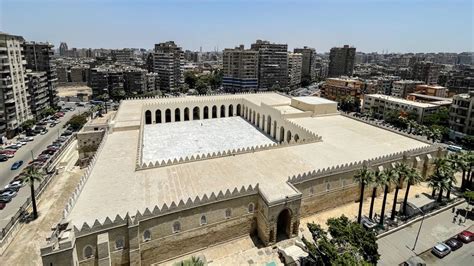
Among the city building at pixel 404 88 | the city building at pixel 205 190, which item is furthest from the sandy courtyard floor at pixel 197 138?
the city building at pixel 404 88

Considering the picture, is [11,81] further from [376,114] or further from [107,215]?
[376,114]

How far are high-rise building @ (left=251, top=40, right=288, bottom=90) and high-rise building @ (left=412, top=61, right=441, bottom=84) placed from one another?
82.2 meters

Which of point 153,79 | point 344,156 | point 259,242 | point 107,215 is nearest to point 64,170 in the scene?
point 107,215

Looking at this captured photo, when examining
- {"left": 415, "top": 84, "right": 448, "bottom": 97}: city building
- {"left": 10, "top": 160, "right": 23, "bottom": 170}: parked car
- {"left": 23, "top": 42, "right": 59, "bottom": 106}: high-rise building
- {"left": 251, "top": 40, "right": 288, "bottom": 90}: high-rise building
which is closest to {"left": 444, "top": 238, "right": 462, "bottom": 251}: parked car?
{"left": 10, "top": 160, "right": 23, "bottom": 170}: parked car

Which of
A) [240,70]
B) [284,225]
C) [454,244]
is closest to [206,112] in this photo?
[240,70]

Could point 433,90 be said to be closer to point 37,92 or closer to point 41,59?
point 37,92

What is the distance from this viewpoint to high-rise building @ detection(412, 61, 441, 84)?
158m

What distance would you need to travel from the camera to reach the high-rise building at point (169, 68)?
439 ft

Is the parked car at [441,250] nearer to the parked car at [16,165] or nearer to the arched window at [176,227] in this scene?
the arched window at [176,227]

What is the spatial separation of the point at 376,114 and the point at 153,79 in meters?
94.3

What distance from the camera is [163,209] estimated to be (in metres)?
26.5

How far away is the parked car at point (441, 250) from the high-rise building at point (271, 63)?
114709mm

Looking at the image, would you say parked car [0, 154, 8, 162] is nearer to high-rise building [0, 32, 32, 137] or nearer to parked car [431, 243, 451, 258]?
high-rise building [0, 32, 32, 137]

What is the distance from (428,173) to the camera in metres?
45.2
